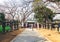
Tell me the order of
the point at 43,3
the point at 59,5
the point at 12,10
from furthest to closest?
the point at 12,10
the point at 43,3
the point at 59,5

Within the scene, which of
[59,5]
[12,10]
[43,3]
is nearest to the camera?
[59,5]

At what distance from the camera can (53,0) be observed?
24.9 meters

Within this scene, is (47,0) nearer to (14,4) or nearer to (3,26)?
(3,26)

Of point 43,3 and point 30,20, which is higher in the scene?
point 43,3

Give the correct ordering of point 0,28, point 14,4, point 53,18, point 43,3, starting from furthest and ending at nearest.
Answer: point 53,18, point 14,4, point 43,3, point 0,28

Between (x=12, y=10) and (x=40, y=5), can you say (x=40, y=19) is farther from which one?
(x=40, y=5)

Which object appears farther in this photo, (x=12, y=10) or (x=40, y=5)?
(x=12, y=10)

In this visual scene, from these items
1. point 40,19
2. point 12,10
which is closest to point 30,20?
point 40,19

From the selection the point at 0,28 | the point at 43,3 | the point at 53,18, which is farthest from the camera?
the point at 53,18

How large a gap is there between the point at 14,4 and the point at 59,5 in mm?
28967

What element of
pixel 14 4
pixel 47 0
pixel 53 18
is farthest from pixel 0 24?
pixel 53 18

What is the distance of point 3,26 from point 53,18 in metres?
44.2

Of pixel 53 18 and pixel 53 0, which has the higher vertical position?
pixel 53 0

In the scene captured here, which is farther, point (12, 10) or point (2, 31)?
point (12, 10)
